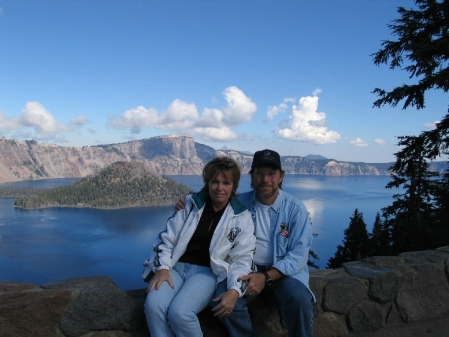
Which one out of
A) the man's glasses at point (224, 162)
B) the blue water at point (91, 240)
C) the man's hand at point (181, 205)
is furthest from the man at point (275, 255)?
the blue water at point (91, 240)

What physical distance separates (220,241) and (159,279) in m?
0.48

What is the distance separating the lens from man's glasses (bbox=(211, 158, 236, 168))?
2.69 meters

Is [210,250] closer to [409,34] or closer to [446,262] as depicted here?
[446,262]

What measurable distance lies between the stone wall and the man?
0.26m

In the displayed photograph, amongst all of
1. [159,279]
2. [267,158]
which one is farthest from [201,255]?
[267,158]

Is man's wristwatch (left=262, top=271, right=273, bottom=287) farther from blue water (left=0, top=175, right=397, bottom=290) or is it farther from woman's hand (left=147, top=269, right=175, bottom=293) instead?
blue water (left=0, top=175, right=397, bottom=290)

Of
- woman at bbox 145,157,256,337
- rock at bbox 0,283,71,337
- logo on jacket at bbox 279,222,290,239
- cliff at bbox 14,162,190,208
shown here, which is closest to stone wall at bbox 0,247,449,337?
rock at bbox 0,283,71,337

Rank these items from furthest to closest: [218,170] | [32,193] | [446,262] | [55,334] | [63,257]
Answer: [32,193]
[63,257]
[446,262]
[218,170]
[55,334]

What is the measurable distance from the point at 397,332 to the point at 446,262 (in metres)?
0.91

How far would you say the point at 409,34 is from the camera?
241 inches

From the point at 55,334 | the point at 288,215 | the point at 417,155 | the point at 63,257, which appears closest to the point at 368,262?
the point at 288,215

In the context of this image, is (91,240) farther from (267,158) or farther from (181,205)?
(267,158)

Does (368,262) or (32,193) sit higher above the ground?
(368,262)

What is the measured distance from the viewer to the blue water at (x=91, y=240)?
4059cm
